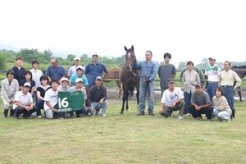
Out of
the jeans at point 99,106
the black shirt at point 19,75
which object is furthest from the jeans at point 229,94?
the black shirt at point 19,75

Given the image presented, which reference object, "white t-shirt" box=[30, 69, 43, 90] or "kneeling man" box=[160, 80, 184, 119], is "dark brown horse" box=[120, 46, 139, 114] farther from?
"white t-shirt" box=[30, 69, 43, 90]

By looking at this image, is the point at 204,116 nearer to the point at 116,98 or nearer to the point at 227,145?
the point at 227,145

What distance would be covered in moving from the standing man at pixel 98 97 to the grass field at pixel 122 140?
0.95 metres

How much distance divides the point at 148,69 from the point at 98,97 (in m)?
1.62

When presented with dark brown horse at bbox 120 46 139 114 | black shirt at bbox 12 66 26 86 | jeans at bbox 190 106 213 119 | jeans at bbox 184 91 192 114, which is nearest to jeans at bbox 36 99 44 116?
black shirt at bbox 12 66 26 86

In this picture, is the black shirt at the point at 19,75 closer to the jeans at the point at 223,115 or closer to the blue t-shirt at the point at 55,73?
the blue t-shirt at the point at 55,73

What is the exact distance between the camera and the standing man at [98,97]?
13.3m

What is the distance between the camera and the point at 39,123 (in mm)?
11492

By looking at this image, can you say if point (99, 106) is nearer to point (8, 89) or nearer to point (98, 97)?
point (98, 97)

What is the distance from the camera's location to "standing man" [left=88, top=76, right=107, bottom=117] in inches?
523

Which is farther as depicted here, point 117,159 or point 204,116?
point 204,116

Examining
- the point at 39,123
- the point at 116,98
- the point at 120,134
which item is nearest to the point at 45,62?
the point at 116,98

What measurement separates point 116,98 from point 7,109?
7.76 m

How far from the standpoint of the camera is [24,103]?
42.1ft
